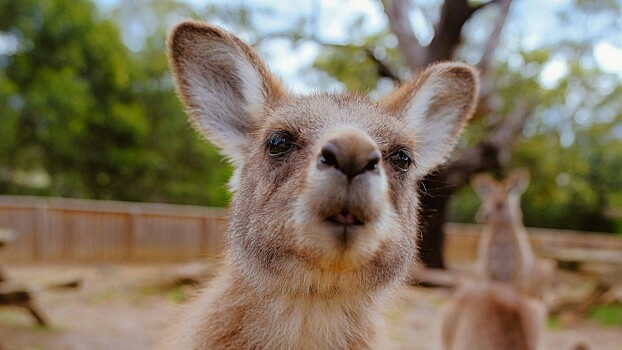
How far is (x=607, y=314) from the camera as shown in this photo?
429 inches

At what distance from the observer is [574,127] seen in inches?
862

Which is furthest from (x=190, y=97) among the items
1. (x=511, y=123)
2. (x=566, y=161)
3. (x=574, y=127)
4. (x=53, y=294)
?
(x=574, y=127)

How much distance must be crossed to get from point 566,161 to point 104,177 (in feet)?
56.1

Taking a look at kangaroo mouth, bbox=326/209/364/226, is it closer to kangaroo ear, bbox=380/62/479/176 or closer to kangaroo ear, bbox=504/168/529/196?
kangaroo ear, bbox=380/62/479/176

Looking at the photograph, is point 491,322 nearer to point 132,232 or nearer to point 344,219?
point 344,219

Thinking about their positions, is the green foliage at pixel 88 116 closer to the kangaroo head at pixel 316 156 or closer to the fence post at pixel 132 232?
the fence post at pixel 132 232

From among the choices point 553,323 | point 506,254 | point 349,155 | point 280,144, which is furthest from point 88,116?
point 349,155

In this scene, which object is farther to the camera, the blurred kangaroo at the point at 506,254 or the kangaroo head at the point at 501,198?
the kangaroo head at the point at 501,198

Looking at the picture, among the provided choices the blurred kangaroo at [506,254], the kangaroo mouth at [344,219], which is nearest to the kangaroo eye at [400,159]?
the kangaroo mouth at [344,219]

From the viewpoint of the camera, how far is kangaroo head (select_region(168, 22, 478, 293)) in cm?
217

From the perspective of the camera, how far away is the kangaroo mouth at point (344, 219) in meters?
2.17

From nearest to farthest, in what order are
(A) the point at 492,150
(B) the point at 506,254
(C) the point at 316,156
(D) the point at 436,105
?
(C) the point at 316,156 → (D) the point at 436,105 → (B) the point at 506,254 → (A) the point at 492,150

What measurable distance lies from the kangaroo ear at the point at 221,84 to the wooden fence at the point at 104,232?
12299 millimetres

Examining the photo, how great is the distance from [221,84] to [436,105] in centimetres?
123
